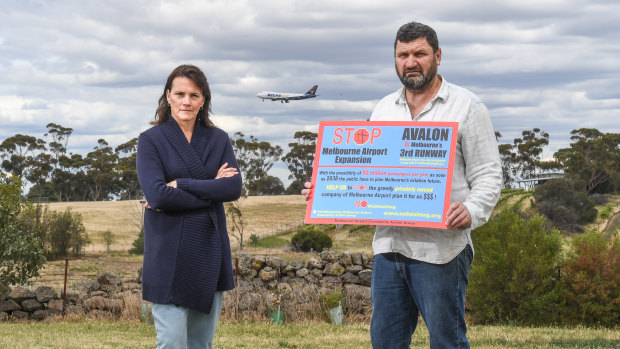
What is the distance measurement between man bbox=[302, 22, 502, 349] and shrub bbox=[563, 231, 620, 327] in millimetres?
10210

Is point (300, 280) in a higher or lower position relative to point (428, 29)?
lower

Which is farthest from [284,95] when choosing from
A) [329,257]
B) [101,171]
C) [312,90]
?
[329,257]

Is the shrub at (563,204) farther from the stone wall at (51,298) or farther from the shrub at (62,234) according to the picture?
the stone wall at (51,298)

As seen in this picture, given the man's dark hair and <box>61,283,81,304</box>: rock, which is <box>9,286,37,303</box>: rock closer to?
<box>61,283,81,304</box>: rock

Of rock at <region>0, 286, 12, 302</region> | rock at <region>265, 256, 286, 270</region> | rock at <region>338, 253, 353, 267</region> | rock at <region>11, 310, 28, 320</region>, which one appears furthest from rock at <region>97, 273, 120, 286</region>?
rock at <region>338, 253, 353, 267</region>

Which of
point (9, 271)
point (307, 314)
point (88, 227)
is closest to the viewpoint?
point (307, 314)

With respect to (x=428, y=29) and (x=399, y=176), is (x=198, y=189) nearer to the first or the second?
(x=399, y=176)

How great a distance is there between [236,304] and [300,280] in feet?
13.2

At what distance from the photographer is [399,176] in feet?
13.0

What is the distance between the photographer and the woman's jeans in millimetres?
3777

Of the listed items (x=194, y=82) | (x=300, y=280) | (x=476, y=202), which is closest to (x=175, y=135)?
(x=194, y=82)

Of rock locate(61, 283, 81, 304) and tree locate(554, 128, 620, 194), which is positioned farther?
tree locate(554, 128, 620, 194)

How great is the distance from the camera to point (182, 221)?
13.6ft

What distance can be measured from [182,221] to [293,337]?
6454 millimetres
